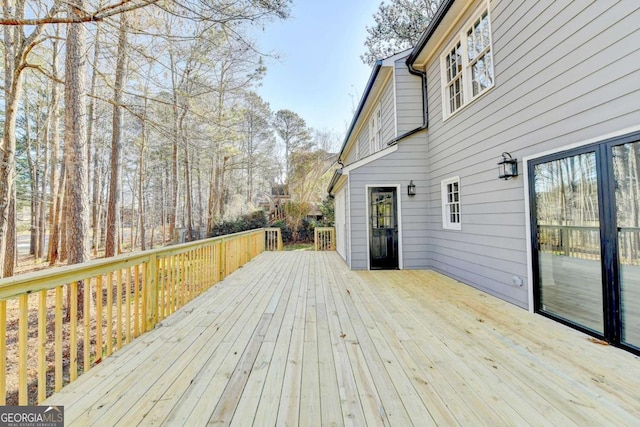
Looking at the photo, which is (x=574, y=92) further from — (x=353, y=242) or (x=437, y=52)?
(x=353, y=242)

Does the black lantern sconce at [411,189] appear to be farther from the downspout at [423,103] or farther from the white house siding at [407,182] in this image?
the downspout at [423,103]

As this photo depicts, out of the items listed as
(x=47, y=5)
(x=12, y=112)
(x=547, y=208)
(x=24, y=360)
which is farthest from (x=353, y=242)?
(x=12, y=112)

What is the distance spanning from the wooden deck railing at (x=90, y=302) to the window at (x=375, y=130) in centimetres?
476

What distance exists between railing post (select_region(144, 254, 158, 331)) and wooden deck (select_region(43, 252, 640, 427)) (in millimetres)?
140

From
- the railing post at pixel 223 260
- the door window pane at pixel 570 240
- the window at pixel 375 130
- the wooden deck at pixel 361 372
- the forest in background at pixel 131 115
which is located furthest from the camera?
the window at pixel 375 130

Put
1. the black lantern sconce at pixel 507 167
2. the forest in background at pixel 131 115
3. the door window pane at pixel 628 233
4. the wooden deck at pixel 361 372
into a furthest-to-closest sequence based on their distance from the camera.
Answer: the forest in background at pixel 131 115, the black lantern sconce at pixel 507 167, the door window pane at pixel 628 233, the wooden deck at pixel 361 372

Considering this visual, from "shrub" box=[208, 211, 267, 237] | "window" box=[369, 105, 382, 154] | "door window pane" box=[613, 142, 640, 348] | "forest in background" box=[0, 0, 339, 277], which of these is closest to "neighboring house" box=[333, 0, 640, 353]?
"door window pane" box=[613, 142, 640, 348]

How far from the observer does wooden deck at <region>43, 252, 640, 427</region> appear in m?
1.53

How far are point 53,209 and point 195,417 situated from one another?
13884 mm

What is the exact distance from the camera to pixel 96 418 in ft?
4.95

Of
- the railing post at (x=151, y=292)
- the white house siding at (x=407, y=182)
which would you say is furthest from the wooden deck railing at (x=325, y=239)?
the railing post at (x=151, y=292)

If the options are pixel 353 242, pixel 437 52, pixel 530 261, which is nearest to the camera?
pixel 530 261

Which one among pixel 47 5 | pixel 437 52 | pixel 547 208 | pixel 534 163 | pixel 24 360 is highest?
pixel 437 52

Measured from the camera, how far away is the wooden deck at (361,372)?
5.03ft
